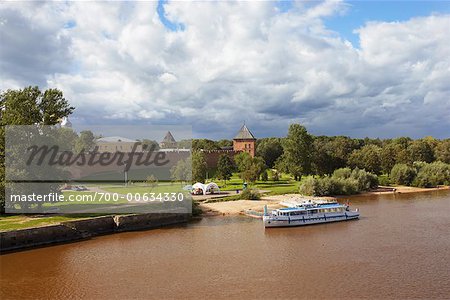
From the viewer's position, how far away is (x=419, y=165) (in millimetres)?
87312

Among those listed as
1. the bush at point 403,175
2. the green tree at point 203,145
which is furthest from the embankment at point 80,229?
the green tree at point 203,145

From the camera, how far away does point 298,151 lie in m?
83.7

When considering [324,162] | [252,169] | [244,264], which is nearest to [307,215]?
[244,264]

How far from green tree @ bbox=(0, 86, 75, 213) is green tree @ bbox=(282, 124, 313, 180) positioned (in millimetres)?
48318

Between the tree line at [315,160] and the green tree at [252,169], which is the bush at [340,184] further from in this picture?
the green tree at [252,169]

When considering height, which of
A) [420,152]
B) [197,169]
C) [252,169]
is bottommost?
[252,169]

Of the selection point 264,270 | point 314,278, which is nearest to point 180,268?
point 264,270

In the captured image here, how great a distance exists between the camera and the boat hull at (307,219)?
145 feet

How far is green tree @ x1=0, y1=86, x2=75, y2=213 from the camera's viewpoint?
43.7 m

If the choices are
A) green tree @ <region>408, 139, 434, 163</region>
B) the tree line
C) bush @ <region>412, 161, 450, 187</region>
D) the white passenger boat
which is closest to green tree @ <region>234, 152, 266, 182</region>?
the tree line

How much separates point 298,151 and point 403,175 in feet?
70.4

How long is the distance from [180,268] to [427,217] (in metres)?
32.3

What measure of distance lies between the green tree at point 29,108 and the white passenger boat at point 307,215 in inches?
1044

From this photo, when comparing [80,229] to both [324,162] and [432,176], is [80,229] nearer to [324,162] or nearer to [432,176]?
[324,162]
